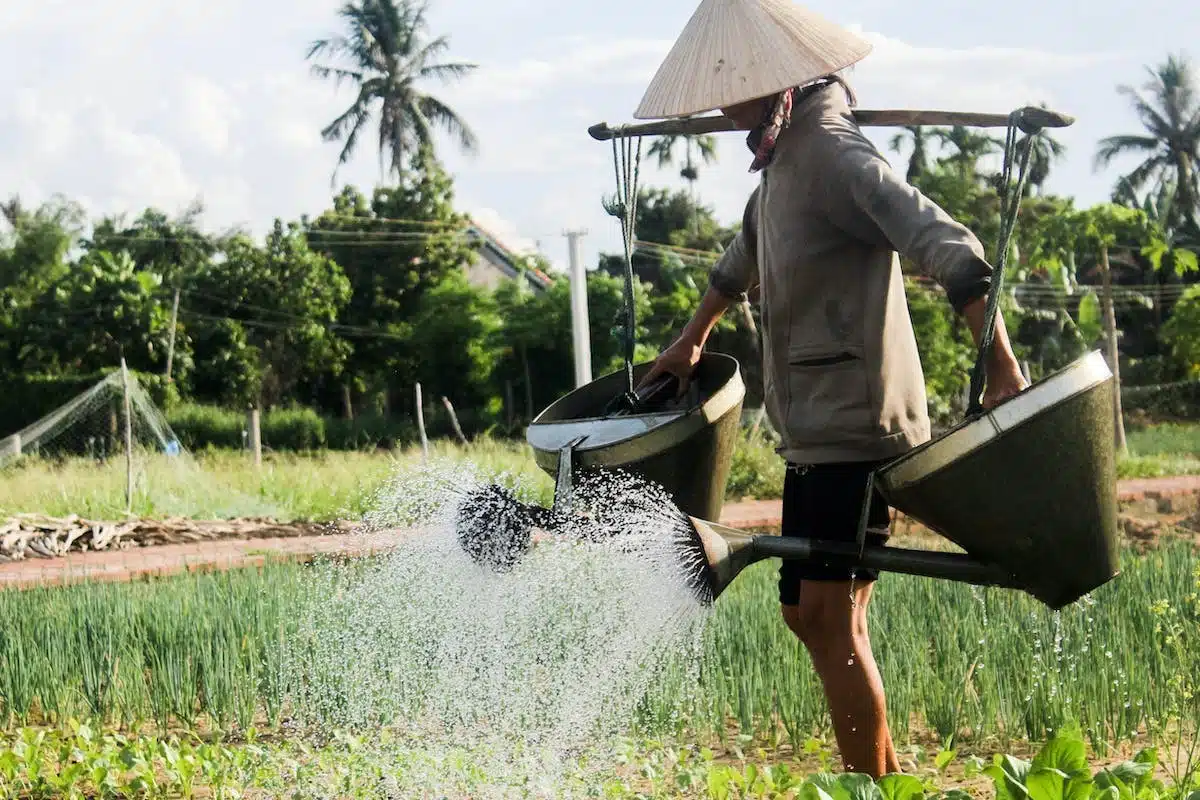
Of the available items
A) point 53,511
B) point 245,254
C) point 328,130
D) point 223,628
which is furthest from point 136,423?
point 328,130

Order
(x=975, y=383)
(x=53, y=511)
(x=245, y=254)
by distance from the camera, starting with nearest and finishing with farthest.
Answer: (x=975, y=383) → (x=53, y=511) → (x=245, y=254)

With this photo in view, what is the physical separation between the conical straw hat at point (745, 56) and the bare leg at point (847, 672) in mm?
845

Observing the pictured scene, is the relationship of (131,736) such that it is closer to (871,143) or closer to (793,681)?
(793,681)

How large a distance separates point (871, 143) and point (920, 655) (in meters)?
1.63

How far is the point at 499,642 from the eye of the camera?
352cm

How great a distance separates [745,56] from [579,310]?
410 inches

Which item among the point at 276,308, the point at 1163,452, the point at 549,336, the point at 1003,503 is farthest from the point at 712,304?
the point at 276,308

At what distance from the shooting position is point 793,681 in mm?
3422

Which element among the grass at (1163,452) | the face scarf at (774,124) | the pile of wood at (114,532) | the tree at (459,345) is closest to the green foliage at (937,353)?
the grass at (1163,452)

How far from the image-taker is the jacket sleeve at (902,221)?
2.09 m

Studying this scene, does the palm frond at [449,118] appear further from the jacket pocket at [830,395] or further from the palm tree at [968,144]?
the jacket pocket at [830,395]

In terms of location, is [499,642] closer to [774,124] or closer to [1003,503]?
[774,124]

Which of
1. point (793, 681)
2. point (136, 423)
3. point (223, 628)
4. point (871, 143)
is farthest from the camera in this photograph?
point (136, 423)

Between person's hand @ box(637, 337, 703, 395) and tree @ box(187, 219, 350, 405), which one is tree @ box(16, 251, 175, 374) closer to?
tree @ box(187, 219, 350, 405)
